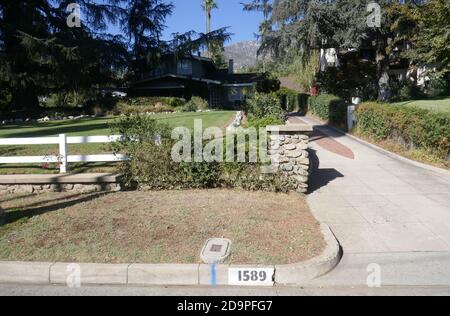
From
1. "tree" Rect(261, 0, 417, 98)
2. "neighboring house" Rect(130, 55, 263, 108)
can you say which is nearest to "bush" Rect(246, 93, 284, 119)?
"tree" Rect(261, 0, 417, 98)

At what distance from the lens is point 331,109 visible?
21.5m

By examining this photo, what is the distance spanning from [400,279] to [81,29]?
105 feet

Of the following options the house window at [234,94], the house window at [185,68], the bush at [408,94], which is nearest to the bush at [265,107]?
the bush at [408,94]

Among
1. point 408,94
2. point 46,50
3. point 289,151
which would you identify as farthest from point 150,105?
point 289,151

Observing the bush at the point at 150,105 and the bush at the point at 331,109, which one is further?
the bush at the point at 150,105

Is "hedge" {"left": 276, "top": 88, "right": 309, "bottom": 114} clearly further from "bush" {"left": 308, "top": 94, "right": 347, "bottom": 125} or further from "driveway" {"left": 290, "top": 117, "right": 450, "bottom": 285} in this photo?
"driveway" {"left": 290, "top": 117, "right": 450, "bottom": 285}

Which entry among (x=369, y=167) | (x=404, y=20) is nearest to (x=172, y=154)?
(x=369, y=167)

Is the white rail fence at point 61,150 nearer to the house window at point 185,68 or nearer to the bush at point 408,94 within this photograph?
the bush at point 408,94

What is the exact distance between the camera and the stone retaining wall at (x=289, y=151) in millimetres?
7980

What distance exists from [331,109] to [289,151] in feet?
47.0

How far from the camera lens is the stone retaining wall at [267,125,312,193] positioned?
26.2ft

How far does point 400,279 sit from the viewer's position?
4.77m

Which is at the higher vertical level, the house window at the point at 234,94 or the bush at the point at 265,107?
the house window at the point at 234,94

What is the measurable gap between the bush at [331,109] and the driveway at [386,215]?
765cm
